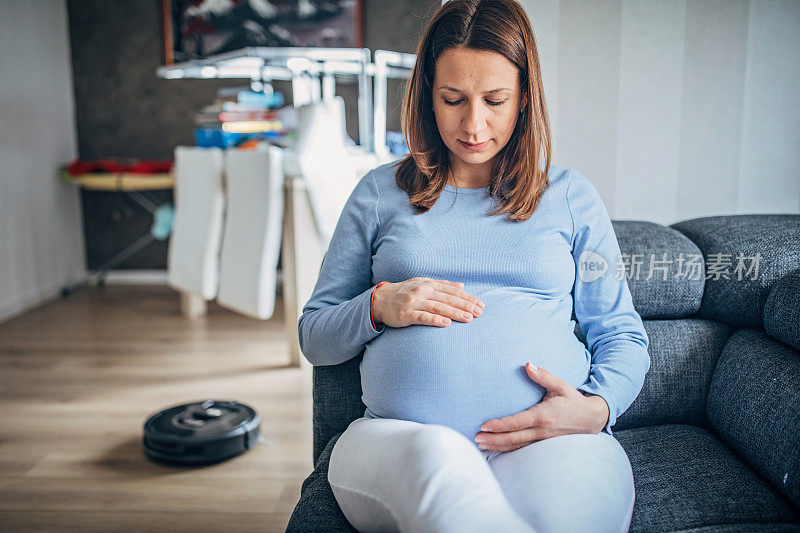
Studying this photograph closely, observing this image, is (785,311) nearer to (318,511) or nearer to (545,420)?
(545,420)

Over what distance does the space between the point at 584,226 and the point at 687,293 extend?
0.32 metres

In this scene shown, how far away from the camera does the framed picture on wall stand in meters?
3.94

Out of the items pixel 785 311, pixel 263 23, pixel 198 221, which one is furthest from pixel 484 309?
pixel 263 23

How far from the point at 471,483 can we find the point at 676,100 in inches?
46.5

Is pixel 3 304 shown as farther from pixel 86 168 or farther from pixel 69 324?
pixel 86 168

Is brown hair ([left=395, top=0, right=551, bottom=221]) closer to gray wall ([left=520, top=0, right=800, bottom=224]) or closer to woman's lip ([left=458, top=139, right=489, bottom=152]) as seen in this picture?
woman's lip ([left=458, top=139, right=489, bottom=152])

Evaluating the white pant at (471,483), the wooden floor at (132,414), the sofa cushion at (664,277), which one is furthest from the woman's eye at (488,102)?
the wooden floor at (132,414)

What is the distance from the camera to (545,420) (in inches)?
38.1

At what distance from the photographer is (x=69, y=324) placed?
3350 mm

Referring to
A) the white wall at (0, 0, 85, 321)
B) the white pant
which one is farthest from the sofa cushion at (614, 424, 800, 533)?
the white wall at (0, 0, 85, 321)

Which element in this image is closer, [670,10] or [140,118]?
[670,10]

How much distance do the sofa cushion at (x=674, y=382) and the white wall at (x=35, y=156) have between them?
10.9ft

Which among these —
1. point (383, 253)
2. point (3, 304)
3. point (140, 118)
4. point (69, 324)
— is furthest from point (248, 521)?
point (140, 118)

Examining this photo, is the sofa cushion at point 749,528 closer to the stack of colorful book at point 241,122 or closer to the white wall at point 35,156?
the stack of colorful book at point 241,122
